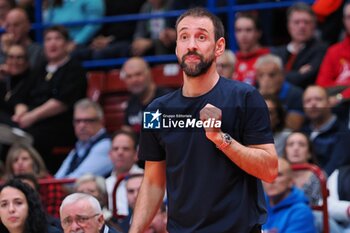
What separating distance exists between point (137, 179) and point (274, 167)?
150 inches

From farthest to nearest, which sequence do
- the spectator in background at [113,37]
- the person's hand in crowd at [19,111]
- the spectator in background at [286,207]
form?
the spectator in background at [113,37]
the person's hand in crowd at [19,111]
the spectator in background at [286,207]

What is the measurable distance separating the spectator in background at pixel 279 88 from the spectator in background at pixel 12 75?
303 centimetres

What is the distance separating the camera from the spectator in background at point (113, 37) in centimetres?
1298

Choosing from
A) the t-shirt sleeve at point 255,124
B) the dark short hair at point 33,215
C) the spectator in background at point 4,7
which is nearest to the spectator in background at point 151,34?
the spectator in background at point 4,7

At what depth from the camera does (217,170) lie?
18.5 ft

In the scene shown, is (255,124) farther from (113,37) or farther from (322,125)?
(113,37)

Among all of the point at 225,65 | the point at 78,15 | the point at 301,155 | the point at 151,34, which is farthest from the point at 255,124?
the point at 78,15

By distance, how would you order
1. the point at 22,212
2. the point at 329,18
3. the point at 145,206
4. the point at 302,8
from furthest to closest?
the point at 329,18
the point at 302,8
the point at 22,212
the point at 145,206

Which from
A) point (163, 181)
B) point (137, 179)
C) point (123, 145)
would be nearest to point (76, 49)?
point (123, 145)

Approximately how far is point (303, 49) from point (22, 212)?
14.6ft

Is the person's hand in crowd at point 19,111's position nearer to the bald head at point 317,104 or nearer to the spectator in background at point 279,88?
the spectator in background at point 279,88

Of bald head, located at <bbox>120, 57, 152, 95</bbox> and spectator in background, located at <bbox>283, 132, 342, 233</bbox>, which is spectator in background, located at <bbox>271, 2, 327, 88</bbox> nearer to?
bald head, located at <bbox>120, 57, 152, 95</bbox>

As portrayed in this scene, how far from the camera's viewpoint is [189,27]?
18.5 ft

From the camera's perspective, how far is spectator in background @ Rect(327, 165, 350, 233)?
8906mm
